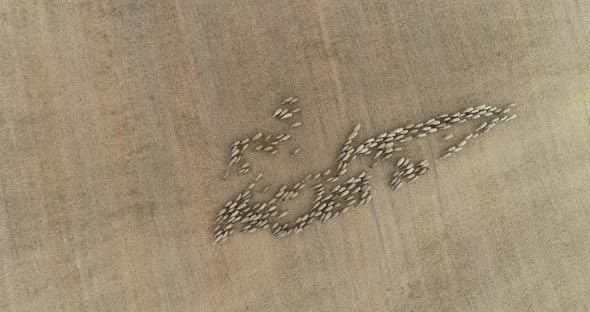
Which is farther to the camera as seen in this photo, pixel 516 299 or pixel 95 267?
pixel 516 299

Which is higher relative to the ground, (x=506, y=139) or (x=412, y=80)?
(x=412, y=80)

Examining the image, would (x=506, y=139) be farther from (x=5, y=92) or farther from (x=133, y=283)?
(x=5, y=92)

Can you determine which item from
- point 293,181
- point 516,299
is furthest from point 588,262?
point 293,181

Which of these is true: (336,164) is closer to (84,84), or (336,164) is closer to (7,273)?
(84,84)

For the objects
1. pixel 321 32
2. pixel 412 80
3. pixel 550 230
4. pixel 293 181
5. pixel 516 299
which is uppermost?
pixel 321 32

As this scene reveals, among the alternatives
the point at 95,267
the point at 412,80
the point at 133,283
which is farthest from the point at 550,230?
the point at 95,267

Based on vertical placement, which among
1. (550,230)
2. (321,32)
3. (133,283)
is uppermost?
(321,32)
